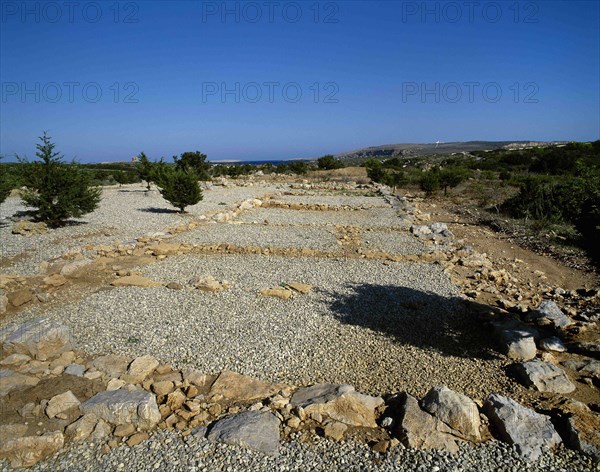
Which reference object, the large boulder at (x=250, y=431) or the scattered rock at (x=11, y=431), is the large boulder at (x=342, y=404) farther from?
the scattered rock at (x=11, y=431)

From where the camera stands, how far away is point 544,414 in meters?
4.08

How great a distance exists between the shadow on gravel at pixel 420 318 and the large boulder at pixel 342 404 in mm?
1760

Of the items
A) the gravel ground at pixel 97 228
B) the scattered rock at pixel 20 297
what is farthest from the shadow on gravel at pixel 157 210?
the scattered rock at pixel 20 297

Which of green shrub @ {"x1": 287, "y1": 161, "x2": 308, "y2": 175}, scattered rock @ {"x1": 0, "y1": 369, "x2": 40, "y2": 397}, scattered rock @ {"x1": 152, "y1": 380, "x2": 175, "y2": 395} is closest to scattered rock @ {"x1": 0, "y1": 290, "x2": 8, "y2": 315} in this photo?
scattered rock @ {"x1": 0, "y1": 369, "x2": 40, "y2": 397}

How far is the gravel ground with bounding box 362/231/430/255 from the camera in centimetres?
1127

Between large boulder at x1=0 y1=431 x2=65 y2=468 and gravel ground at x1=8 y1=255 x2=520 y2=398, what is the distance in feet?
5.59

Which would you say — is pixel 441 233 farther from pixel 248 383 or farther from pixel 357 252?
pixel 248 383

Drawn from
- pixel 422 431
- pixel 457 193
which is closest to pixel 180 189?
pixel 422 431

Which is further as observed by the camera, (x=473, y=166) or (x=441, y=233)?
(x=473, y=166)

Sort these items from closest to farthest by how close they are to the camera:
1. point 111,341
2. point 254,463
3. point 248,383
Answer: point 254,463 → point 248,383 → point 111,341

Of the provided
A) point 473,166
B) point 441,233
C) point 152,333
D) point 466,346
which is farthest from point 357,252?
point 473,166

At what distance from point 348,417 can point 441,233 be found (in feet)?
34.4

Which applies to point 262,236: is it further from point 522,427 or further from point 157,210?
point 522,427

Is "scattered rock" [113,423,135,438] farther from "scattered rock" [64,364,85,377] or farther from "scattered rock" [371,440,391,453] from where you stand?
"scattered rock" [371,440,391,453]
